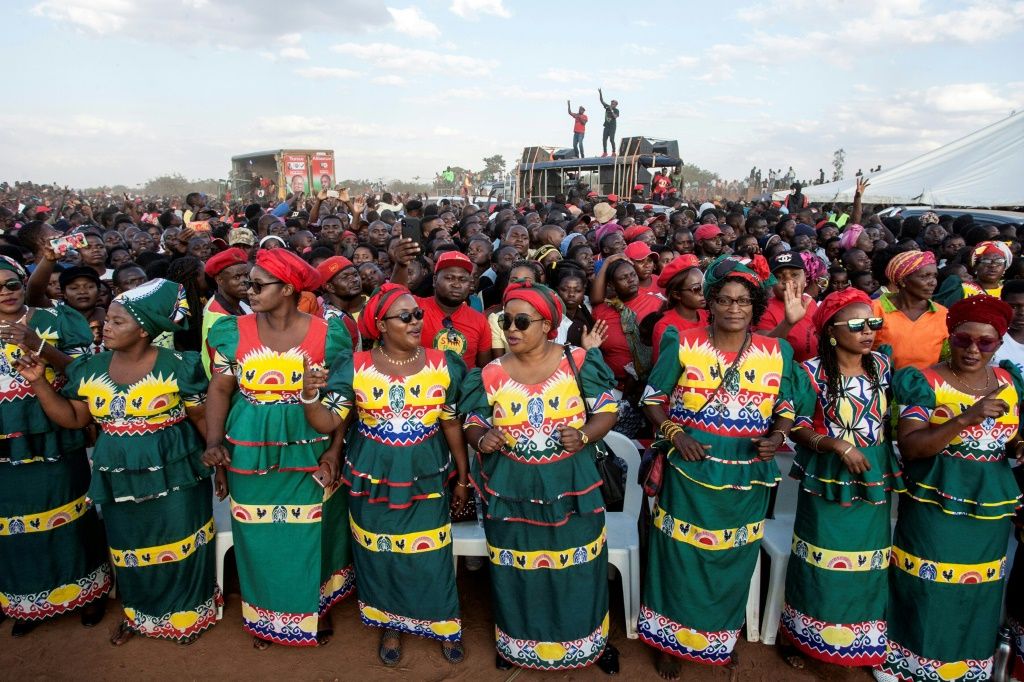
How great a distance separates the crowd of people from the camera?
2672 millimetres

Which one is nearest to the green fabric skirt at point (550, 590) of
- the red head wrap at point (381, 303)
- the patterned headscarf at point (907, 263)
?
the red head wrap at point (381, 303)

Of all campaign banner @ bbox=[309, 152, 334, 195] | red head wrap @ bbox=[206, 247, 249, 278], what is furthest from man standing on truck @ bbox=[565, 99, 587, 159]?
red head wrap @ bbox=[206, 247, 249, 278]

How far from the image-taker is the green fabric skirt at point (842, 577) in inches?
109

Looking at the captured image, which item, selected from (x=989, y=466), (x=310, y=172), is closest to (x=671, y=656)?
(x=989, y=466)

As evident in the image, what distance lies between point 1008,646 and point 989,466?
3.09ft

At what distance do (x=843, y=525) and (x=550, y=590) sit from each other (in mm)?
1306

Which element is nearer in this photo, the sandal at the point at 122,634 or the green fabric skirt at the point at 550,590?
the green fabric skirt at the point at 550,590

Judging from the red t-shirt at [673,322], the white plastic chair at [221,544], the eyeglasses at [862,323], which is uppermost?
the eyeglasses at [862,323]

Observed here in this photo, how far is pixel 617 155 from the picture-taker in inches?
659

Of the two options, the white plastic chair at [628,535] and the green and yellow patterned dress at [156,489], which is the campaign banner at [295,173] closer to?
the green and yellow patterned dress at [156,489]

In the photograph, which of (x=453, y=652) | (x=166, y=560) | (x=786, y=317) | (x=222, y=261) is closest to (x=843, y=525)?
(x=786, y=317)

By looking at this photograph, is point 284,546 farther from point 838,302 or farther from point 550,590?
point 838,302

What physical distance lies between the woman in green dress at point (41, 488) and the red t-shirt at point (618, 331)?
2.89m

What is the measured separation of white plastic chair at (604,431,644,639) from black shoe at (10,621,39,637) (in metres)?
3.02
